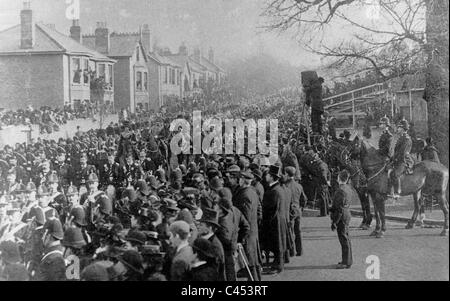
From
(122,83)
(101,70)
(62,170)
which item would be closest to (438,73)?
(62,170)

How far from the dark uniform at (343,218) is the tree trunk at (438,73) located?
2949mm

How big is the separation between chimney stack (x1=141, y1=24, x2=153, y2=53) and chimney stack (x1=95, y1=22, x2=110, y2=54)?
906mm

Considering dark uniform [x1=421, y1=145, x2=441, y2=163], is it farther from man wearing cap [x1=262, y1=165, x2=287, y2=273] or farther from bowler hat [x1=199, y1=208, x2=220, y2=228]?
bowler hat [x1=199, y1=208, x2=220, y2=228]

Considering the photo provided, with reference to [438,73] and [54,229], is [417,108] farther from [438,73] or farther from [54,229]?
[54,229]

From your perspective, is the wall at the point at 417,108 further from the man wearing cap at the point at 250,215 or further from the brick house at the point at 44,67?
the brick house at the point at 44,67

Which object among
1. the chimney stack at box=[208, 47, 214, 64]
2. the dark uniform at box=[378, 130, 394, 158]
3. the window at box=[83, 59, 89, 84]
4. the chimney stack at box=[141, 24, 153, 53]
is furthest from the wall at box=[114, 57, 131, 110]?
the dark uniform at box=[378, 130, 394, 158]

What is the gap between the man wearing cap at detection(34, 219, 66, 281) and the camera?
623 centimetres

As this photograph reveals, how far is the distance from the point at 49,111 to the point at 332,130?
8.41m

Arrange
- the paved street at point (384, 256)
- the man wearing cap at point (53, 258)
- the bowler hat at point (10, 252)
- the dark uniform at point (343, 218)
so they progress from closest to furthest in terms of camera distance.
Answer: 1. the bowler hat at point (10, 252)
2. the man wearing cap at point (53, 258)
3. the paved street at point (384, 256)
4. the dark uniform at point (343, 218)

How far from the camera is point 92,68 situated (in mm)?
16906

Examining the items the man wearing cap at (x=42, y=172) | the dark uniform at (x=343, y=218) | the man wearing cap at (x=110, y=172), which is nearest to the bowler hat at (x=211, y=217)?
the dark uniform at (x=343, y=218)

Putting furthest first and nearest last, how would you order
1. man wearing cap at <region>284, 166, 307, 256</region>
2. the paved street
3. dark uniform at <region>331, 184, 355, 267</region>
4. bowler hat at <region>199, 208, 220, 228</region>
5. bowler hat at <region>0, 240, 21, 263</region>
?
man wearing cap at <region>284, 166, 307, 256</region> → dark uniform at <region>331, 184, 355, 267</region> → the paved street → bowler hat at <region>199, 208, 220, 228</region> → bowler hat at <region>0, 240, 21, 263</region>

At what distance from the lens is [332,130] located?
1409 centimetres

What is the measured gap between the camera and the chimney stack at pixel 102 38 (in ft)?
40.9
